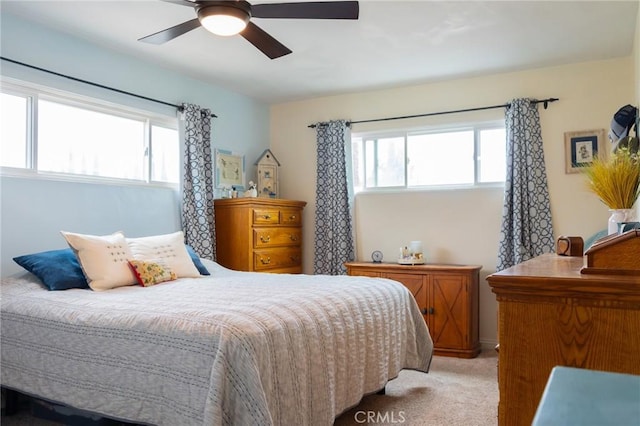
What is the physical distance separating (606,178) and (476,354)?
8.01 feet

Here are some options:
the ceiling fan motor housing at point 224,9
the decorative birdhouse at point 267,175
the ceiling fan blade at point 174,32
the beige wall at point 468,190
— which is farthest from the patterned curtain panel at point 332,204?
the ceiling fan motor housing at point 224,9

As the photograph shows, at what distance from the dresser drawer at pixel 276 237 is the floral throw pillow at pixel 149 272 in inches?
52.9

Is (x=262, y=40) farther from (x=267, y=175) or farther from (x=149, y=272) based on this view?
(x=267, y=175)

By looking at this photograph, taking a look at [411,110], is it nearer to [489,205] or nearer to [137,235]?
[489,205]

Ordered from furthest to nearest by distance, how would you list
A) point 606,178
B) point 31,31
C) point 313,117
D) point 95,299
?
point 313,117, point 31,31, point 95,299, point 606,178

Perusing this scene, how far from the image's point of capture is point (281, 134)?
5508 mm

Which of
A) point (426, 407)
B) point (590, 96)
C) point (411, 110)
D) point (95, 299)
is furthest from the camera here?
point (411, 110)

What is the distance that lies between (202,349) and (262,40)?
1688mm

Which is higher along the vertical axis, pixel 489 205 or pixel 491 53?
pixel 491 53

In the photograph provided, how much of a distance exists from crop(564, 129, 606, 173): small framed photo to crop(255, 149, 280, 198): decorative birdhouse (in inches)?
114

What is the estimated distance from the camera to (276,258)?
15.6 feet

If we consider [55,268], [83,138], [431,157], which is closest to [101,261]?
[55,268]

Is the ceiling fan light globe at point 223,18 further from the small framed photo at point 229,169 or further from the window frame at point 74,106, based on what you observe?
the small framed photo at point 229,169

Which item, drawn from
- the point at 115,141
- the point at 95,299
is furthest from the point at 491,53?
the point at 95,299
